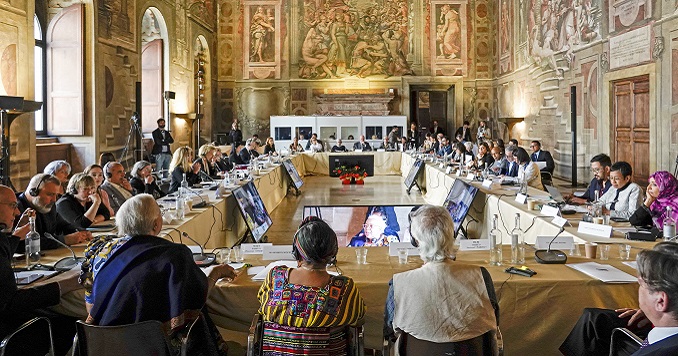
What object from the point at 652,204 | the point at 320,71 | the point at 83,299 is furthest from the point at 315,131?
the point at 83,299

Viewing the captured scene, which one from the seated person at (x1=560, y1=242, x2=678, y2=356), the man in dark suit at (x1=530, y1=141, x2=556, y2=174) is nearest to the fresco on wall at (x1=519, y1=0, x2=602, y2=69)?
the man in dark suit at (x1=530, y1=141, x2=556, y2=174)

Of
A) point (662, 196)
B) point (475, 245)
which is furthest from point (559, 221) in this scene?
point (475, 245)

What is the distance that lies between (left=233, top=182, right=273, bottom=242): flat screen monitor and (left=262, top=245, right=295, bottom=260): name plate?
2.82 m

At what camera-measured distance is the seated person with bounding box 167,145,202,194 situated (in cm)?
738

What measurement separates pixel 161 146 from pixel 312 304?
11448mm

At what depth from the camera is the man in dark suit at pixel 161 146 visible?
42.4 ft

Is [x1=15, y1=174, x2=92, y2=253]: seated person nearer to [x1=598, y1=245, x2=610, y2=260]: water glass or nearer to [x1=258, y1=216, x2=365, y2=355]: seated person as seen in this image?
[x1=258, y1=216, x2=365, y2=355]: seated person

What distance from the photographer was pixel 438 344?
2.29 m

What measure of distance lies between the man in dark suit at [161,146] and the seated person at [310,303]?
11086 mm

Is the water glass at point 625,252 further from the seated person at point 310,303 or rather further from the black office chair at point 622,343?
the seated person at point 310,303

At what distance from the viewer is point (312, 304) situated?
2303mm

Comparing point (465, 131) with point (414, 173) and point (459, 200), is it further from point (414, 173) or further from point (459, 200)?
point (459, 200)

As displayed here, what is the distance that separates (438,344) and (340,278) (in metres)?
0.45

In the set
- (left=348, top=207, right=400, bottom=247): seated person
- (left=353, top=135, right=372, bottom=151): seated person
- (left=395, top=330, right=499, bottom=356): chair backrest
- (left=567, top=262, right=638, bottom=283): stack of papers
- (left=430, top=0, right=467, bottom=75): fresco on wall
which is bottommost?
(left=348, top=207, right=400, bottom=247): seated person
